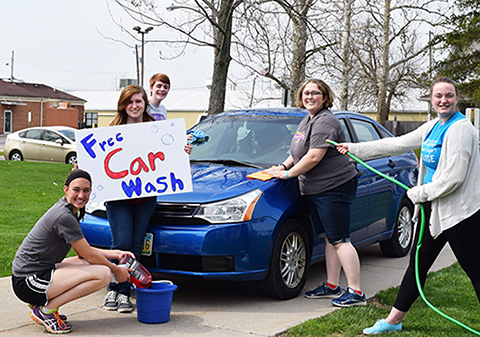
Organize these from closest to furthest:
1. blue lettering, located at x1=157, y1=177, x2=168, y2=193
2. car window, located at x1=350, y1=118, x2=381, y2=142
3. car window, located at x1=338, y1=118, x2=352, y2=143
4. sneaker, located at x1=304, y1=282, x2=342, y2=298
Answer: blue lettering, located at x1=157, y1=177, x2=168, y2=193, sneaker, located at x1=304, y1=282, x2=342, y2=298, car window, located at x1=338, y1=118, x2=352, y2=143, car window, located at x1=350, y1=118, x2=381, y2=142

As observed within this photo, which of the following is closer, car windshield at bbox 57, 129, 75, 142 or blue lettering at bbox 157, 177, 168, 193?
blue lettering at bbox 157, 177, 168, 193

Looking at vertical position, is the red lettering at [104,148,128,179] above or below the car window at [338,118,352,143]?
below

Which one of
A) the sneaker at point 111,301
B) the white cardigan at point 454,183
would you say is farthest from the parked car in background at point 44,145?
the white cardigan at point 454,183

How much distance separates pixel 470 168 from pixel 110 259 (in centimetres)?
278

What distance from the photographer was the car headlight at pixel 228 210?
16.7 ft

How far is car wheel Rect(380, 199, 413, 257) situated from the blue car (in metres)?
1.05

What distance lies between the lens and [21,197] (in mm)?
12516

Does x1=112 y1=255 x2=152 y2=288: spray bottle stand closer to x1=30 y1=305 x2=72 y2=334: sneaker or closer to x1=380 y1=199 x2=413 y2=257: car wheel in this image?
x1=30 y1=305 x2=72 y2=334: sneaker

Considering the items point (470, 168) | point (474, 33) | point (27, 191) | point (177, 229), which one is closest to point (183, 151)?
point (177, 229)

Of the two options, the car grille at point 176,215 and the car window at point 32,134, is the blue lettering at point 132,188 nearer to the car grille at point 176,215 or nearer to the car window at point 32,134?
the car grille at point 176,215

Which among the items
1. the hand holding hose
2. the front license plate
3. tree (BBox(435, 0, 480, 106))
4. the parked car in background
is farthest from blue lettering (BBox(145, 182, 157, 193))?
tree (BBox(435, 0, 480, 106))

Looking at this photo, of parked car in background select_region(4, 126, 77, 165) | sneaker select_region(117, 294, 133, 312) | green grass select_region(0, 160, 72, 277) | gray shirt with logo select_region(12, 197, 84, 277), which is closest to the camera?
gray shirt with logo select_region(12, 197, 84, 277)

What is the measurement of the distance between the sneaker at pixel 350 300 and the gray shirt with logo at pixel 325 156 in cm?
90

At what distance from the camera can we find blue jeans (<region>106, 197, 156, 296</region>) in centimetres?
513
